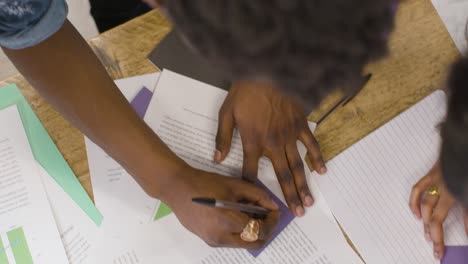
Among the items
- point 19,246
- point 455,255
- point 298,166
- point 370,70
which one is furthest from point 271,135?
point 19,246

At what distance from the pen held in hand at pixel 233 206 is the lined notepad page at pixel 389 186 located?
0.34ft

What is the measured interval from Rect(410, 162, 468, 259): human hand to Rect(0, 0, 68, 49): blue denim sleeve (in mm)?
566

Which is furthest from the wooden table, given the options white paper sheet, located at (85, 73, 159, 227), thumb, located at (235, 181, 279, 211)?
thumb, located at (235, 181, 279, 211)

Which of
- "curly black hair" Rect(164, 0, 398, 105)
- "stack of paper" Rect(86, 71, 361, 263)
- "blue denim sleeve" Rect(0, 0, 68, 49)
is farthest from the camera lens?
"stack of paper" Rect(86, 71, 361, 263)

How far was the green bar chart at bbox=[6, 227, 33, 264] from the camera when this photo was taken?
0.70 meters

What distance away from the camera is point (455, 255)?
26.4 inches

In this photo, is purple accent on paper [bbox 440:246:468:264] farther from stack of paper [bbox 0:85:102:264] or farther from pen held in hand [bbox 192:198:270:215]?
stack of paper [bbox 0:85:102:264]

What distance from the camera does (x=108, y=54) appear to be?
79 centimetres

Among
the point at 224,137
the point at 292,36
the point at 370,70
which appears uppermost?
the point at 292,36

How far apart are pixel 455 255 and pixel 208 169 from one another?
0.38 m

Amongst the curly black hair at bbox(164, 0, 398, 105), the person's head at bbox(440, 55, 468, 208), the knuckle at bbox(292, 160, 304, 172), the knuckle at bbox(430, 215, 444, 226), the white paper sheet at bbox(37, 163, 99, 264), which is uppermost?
the curly black hair at bbox(164, 0, 398, 105)

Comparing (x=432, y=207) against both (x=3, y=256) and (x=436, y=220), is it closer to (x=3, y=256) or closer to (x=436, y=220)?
(x=436, y=220)

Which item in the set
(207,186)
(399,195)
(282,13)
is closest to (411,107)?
(399,195)

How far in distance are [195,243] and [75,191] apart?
0.20 m
